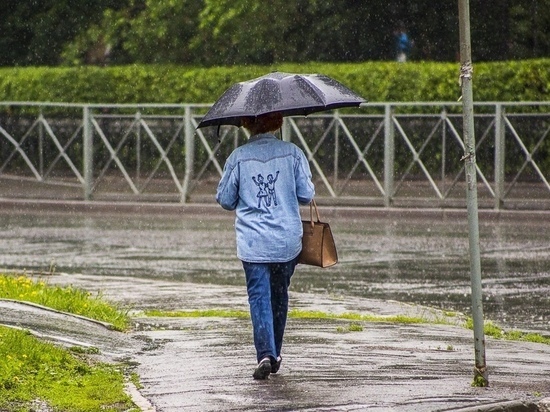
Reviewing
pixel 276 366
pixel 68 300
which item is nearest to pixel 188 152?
pixel 68 300

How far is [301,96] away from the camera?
342 inches

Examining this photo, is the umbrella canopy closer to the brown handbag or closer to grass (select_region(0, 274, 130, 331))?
the brown handbag

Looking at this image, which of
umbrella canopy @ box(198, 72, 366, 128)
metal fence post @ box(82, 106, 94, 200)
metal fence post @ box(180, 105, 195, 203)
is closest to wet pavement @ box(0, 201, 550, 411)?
metal fence post @ box(82, 106, 94, 200)

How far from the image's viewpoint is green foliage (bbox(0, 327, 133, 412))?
7430 mm

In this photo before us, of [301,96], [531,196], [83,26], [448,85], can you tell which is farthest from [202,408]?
[83,26]

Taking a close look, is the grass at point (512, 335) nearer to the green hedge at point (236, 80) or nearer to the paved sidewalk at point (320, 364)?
the paved sidewalk at point (320, 364)

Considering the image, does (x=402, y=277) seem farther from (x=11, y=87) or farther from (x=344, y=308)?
(x=11, y=87)

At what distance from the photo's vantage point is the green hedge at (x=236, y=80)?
2848 cm

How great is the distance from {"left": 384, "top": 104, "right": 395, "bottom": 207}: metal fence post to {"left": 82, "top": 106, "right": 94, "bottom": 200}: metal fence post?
19.0 feet

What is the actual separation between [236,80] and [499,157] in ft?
27.5

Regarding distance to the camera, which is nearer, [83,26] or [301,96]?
[301,96]

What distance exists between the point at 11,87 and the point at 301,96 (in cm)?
2656

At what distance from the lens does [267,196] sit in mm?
8484

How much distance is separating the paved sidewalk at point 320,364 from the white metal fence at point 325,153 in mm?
12288
